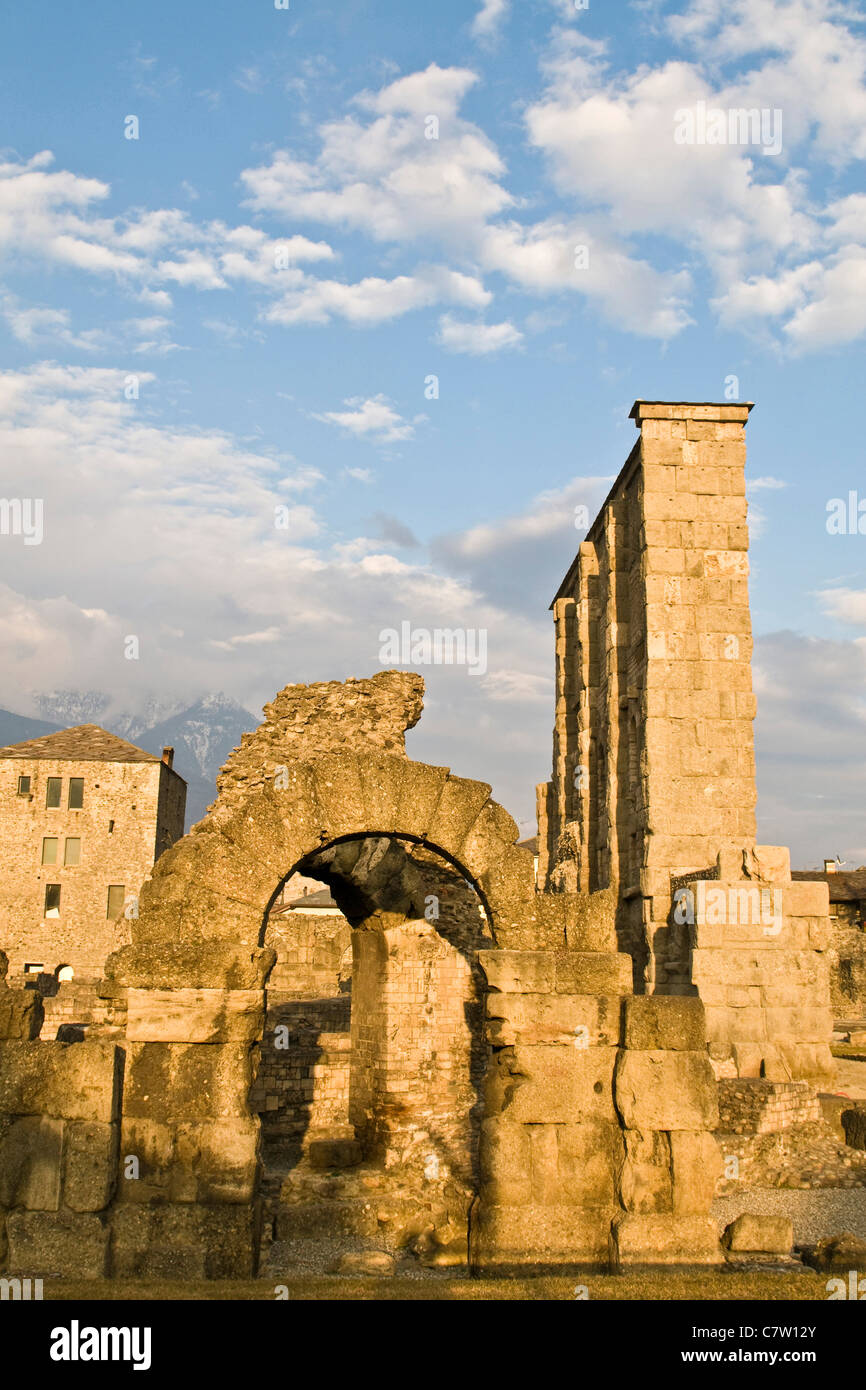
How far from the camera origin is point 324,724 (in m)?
13.3

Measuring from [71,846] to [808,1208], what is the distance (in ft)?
107

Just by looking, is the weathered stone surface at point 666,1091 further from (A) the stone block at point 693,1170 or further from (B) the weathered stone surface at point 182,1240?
(B) the weathered stone surface at point 182,1240

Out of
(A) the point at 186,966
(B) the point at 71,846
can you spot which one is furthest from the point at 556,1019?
(B) the point at 71,846

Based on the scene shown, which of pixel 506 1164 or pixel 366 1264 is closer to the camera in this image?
pixel 506 1164

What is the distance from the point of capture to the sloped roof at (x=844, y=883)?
3606 cm

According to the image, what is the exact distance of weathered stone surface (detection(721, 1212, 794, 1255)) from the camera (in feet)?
26.8

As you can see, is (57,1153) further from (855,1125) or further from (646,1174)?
(855,1125)

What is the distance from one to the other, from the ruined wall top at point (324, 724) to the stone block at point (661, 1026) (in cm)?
579

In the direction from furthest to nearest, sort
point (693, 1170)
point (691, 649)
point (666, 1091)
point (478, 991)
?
point (691, 649)
point (478, 991)
point (666, 1091)
point (693, 1170)

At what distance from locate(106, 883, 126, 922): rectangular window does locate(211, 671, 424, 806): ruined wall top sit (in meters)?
27.7

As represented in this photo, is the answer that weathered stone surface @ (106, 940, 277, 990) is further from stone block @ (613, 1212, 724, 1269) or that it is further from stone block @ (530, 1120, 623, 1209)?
stone block @ (613, 1212, 724, 1269)

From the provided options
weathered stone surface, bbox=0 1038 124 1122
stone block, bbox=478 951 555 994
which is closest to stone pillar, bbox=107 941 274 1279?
weathered stone surface, bbox=0 1038 124 1122
